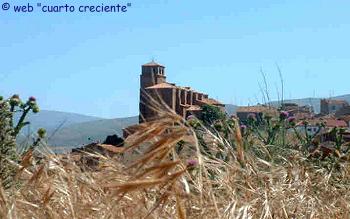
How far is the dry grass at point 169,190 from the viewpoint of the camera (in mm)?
2473

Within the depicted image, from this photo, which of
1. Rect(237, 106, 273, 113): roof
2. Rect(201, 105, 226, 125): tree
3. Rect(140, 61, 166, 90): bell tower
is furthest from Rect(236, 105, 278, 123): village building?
Rect(140, 61, 166, 90): bell tower

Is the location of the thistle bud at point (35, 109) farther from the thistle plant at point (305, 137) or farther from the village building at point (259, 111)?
the thistle plant at point (305, 137)

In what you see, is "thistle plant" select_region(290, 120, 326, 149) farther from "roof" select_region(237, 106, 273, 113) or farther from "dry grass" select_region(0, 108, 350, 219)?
"dry grass" select_region(0, 108, 350, 219)

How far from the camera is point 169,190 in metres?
2.49

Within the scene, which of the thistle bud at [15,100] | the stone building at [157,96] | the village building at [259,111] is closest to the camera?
the stone building at [157,96]

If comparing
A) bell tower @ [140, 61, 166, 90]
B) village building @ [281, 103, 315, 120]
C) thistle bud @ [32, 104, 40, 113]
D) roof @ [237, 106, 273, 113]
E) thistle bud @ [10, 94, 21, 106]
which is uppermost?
bell tower @ [140, 61, 166, 90]

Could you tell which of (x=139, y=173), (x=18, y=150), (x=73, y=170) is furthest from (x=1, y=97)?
(x=139, y=173)

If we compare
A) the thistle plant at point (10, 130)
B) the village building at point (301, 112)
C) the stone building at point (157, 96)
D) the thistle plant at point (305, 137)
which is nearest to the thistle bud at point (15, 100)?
the thistle plant at point (10, 130)

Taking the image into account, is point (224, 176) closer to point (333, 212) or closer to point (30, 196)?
point (333, 212)

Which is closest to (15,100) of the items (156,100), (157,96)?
(157,96)

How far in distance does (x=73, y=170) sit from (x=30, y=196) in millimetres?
302

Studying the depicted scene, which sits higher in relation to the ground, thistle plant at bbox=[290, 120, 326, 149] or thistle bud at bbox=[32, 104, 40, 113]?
thistle bud at bbox=[32, 104, 40, 113]

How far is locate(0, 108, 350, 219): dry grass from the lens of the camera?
8.11ft

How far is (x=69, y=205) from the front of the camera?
3.34m
